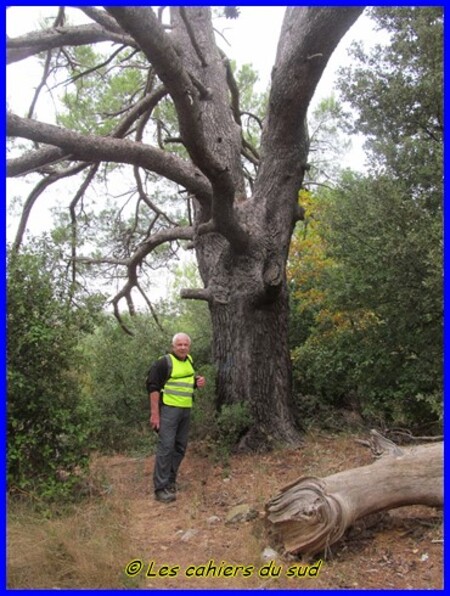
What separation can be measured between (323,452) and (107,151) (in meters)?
4.44

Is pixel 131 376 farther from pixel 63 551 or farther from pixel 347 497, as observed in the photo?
pixel 347 497

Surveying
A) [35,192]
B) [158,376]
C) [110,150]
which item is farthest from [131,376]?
[110,150]

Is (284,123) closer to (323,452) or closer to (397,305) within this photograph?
(397,305)

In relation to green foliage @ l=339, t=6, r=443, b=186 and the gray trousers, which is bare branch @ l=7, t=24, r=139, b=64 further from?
the gray trousers

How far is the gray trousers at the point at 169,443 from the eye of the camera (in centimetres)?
589

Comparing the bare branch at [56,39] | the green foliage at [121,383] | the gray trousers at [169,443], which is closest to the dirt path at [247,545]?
the gray trousers at [169,443]

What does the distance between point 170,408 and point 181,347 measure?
2.24 feet

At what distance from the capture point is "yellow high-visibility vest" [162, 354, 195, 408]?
19.6 feet

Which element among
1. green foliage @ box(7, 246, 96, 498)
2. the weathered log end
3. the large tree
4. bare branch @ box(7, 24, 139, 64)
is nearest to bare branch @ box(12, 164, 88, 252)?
the large tree

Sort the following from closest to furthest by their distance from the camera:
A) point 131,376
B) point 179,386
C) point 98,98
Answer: point 179,386 → point 131,376 → point 98,98

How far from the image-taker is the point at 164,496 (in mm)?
5750

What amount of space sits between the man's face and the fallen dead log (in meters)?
2.07

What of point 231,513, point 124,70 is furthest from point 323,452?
point 124,70

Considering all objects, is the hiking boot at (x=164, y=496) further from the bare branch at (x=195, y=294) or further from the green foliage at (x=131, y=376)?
the bare branch at (x=195, y=294)
